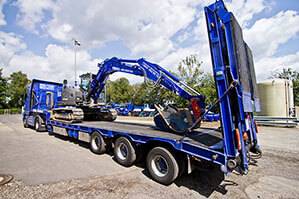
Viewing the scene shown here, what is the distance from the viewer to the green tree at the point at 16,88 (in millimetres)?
55344

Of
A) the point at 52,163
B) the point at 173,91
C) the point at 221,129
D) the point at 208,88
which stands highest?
the point at 208,88

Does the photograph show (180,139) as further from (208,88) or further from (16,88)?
(16,88)

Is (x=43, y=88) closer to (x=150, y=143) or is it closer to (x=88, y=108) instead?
(x=88, y=108)

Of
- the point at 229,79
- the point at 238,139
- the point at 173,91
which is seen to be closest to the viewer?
the point at 238,139

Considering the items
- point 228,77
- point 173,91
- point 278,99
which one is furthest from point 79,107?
point 278,99

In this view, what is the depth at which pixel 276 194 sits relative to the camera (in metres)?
3.90

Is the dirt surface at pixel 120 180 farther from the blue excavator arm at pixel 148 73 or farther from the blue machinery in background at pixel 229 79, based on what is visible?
the blue excavator arm at pixel 148 73

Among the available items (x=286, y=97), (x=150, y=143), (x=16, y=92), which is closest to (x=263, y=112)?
(x=286, y=97)

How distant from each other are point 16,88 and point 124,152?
64005 mm

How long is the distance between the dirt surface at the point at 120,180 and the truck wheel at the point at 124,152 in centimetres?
20

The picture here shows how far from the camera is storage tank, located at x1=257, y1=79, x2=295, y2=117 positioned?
49.5ft

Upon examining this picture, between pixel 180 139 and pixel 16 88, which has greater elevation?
pixel 16 88

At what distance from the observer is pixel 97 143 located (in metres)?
6.91

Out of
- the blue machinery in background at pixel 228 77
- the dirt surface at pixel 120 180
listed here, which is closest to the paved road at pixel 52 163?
the dirt surface at pixel 120 180
